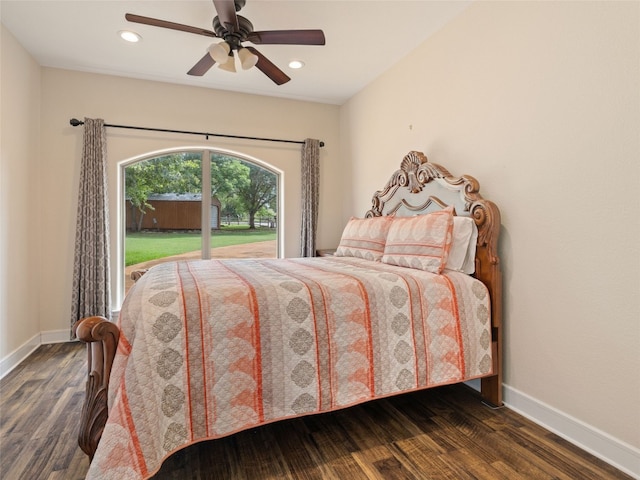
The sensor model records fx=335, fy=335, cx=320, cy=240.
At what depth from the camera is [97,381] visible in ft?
4.18

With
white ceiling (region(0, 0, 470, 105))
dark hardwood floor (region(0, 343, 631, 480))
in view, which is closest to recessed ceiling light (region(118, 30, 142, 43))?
white ceiling (region(0, 0, 470, 105))

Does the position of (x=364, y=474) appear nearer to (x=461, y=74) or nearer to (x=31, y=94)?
(x=461, y=74)

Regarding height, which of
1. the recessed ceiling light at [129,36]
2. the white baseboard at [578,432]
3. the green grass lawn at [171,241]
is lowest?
the white baseboard at [578,432]

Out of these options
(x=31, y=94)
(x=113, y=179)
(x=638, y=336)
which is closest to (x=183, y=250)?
(x=113, y=179)

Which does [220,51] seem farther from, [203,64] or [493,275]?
[493,275]

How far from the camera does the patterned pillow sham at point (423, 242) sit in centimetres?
203

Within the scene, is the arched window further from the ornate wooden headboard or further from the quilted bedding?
the quilted bedding

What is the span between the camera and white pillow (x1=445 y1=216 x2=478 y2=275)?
2.09m

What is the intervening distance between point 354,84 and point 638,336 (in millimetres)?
3204

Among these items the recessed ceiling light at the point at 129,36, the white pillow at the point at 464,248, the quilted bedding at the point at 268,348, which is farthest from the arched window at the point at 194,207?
the white pillow at the point at 464,248

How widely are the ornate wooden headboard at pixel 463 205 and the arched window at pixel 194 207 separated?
168 cm

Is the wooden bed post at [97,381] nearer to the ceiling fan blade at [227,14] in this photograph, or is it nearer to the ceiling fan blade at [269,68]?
the ceiling fan blade at [227,14]

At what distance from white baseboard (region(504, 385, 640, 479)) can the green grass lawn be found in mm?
3035

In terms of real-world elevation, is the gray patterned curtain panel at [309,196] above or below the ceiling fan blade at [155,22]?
below
